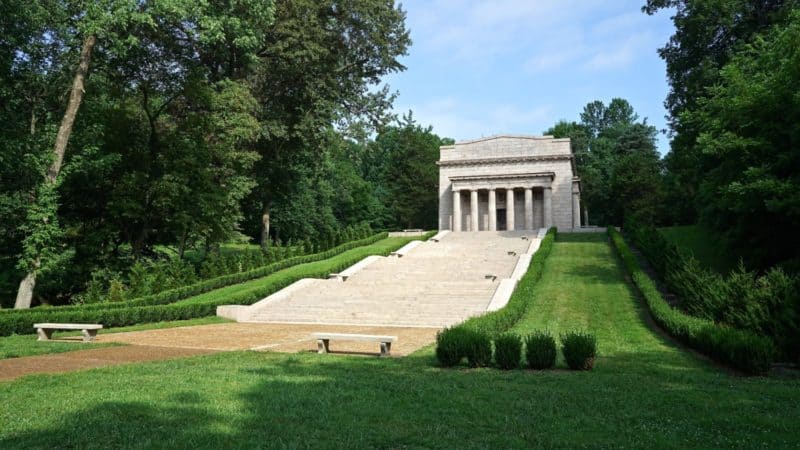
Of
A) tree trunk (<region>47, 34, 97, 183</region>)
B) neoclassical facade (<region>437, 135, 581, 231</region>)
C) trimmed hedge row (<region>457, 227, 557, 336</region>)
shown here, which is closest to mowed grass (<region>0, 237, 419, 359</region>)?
tree trunk (<region>47, 34, 97, 183</region>)

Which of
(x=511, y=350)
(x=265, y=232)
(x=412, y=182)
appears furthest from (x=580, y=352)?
(x=412, y=182)

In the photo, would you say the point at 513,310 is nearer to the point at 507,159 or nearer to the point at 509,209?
the point at 509,209

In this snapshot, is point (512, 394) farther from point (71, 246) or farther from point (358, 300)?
point (71, 246)

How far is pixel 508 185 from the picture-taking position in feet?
169

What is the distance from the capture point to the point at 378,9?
29.4 meters

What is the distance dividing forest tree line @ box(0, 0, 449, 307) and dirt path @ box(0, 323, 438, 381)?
7.60 meters

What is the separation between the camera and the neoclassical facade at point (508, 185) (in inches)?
2018

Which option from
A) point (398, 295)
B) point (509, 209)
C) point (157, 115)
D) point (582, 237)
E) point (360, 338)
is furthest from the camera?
point (509, 209)

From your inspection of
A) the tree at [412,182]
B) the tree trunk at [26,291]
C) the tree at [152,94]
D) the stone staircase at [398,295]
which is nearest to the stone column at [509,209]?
the tree at [412,182]

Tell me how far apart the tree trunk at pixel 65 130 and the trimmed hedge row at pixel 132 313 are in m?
3.92

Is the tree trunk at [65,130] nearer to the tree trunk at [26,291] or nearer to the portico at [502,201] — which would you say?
the tree trunk at [26,291]

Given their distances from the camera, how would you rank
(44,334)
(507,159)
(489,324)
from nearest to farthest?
1. (489,324)
2. (44,334)
3. (507,159)

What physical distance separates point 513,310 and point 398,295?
6219 mm

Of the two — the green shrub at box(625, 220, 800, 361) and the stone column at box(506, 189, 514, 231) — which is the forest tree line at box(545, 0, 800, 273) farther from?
the stone column at box(506, 189, 514, 231)
